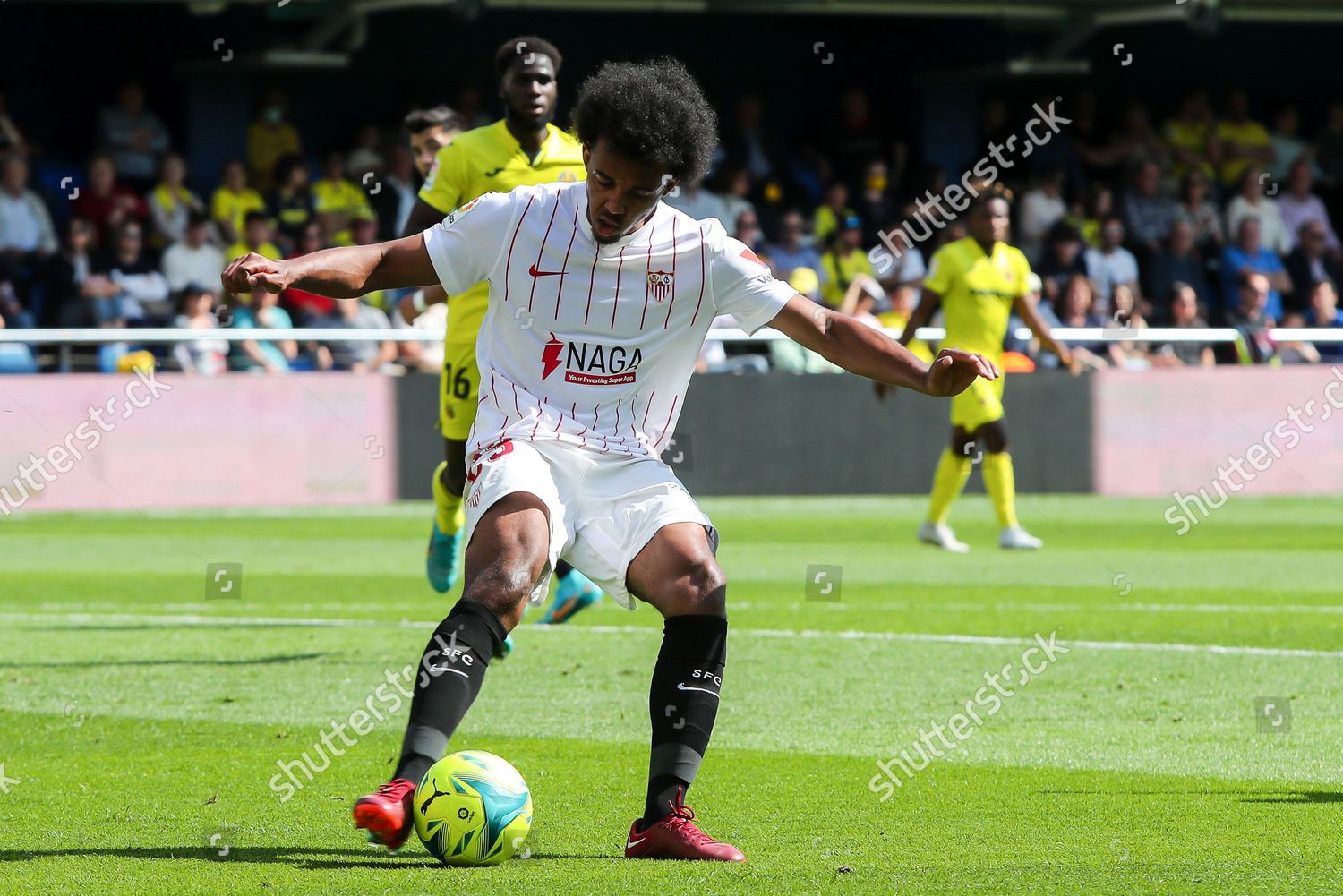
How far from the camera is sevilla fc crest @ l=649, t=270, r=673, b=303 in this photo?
512 centimetres

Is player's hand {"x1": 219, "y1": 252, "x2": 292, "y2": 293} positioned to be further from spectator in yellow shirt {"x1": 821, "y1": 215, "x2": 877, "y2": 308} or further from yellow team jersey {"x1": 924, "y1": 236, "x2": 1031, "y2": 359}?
spectator in yellow shirt {"x1": 821, "y1": 215, "x2": 877, "y2": 308}

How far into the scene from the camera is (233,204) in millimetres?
19516

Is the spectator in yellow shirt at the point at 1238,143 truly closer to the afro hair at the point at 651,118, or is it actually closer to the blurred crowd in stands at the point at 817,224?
the blurred crowd in stands at the point at 817,224

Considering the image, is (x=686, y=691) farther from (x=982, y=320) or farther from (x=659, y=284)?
(x=982, y=320)

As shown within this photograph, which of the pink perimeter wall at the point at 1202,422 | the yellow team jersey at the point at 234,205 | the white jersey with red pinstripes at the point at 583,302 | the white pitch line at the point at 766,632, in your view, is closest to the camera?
the white jersey with red pinstripes at the point at 583,302

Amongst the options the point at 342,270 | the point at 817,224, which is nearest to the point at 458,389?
the point at 342,270

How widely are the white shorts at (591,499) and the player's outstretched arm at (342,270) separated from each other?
52cm

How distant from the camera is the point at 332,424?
54.3 feet

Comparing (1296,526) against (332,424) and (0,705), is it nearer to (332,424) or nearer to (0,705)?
(332,424)

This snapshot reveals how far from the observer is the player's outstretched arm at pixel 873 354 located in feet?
16.0

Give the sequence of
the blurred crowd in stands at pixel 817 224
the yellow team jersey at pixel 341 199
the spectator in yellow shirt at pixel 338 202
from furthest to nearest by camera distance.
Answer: the yellow team jersey at pixel 341 199 < the spectator in yellow shirt at pixel 338 202 < the blurred crowd in stands at pixel 817 224

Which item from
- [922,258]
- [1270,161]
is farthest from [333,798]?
[1270,161]

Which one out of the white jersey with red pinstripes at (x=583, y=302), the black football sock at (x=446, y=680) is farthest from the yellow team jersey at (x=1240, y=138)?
the black football sock at (x=446, y=680)

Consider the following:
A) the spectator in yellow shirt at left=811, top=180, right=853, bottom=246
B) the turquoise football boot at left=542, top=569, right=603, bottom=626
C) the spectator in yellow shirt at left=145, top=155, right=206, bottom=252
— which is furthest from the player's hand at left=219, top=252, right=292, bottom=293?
the spectator in yellow shirt at left=811, top=180, right=853, bottom=246
